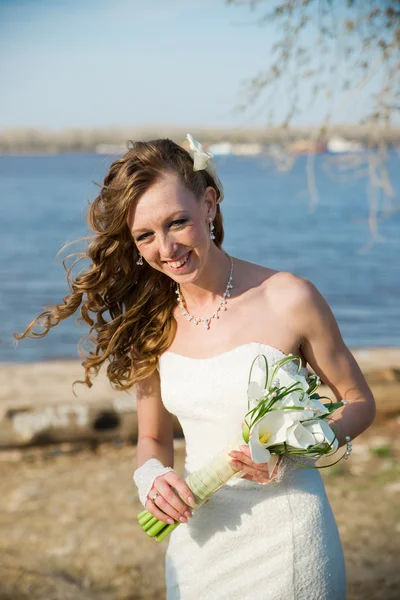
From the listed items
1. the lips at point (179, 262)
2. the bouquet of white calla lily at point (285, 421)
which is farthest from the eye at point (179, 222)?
the bouquet of white calla lily at point (285, 421)

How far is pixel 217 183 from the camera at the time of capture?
3.18 metres

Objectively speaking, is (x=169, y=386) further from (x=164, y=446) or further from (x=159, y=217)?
(x=159, y=217)

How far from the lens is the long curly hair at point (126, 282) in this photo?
300 centimetres

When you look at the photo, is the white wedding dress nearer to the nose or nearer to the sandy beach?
the nose

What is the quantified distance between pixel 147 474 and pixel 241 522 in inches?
15.0

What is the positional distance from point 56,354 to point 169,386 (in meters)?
10.0

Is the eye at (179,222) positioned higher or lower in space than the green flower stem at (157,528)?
higher

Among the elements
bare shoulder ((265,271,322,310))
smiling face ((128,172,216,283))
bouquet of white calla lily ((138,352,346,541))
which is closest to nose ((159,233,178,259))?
smiling face ((128,172,216,283))

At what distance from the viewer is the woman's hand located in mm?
2795

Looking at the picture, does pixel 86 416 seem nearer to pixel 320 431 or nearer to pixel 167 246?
pixel 167 246

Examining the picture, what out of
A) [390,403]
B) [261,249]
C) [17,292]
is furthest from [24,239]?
[390,403]

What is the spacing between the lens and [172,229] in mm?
2904

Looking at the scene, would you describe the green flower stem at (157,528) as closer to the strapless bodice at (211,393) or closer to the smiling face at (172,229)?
the strapless bodice at (211,393)

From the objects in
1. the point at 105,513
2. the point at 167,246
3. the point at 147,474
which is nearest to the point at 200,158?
the point at 167,246
